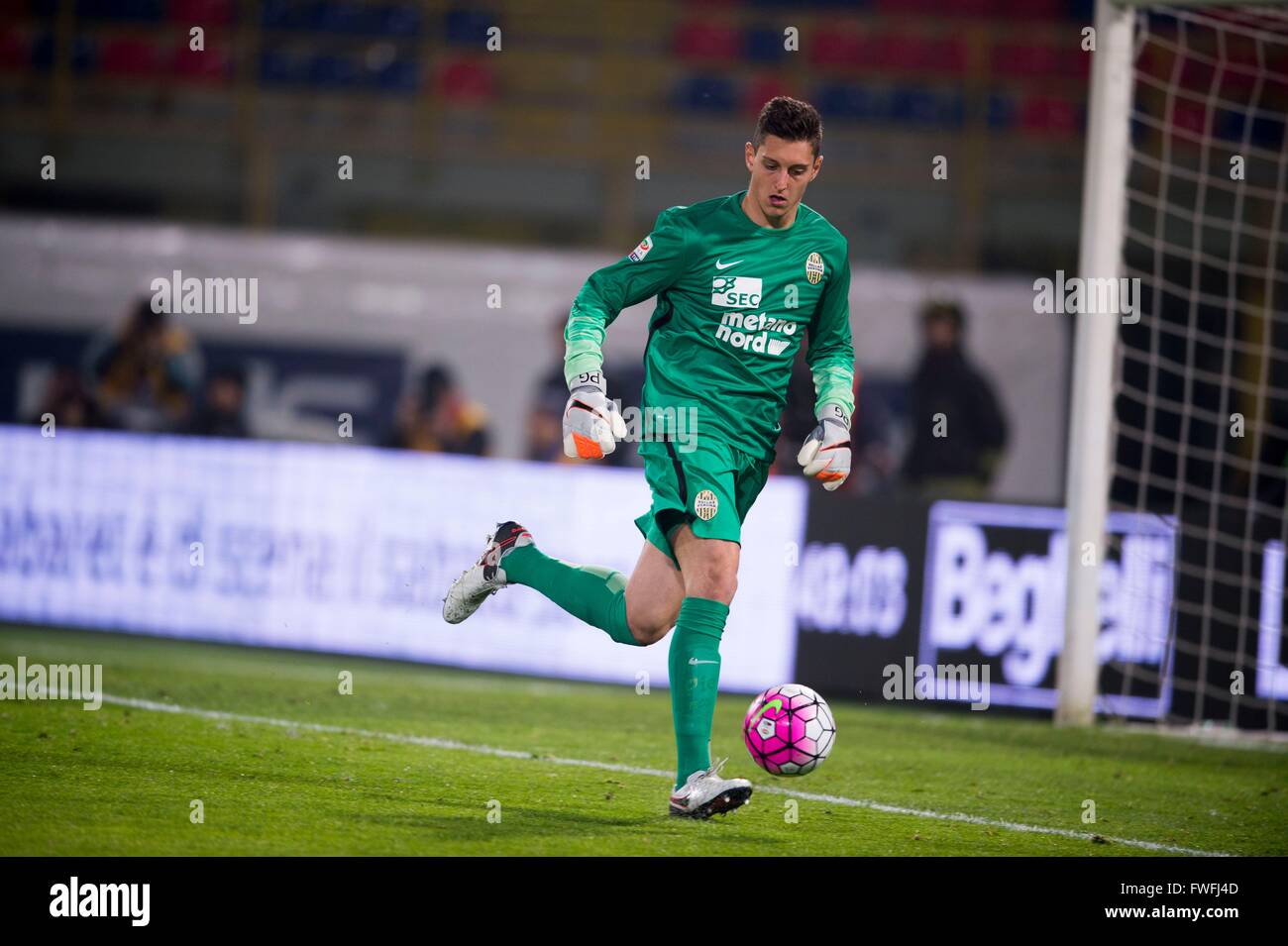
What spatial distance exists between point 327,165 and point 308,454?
28.0 ft

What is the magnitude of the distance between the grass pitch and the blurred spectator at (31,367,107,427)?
342cm

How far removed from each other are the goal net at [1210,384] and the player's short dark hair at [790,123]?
139 inches

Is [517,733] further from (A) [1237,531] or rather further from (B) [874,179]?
(B) [874,179]

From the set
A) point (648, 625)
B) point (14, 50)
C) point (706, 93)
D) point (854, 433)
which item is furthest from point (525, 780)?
point (14, 50)

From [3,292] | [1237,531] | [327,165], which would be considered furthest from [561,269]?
[1237,531]

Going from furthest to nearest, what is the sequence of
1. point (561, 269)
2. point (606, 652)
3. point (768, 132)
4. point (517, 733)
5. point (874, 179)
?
1. point (874, 179)
2. point (561, 269)
3. point (606, 652)
4. point (517, 733)
5. point (768, 132)

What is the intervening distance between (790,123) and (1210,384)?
1031 centimetres

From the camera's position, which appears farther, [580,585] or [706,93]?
[706,93]

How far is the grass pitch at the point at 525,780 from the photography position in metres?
4.76

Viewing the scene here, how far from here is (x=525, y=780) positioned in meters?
5.90

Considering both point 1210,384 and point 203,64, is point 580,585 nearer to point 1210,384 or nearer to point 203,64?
point 1210,384

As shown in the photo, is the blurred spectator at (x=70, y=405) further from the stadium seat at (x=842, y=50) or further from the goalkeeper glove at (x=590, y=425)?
the stadium seat at (x=842, y=50)

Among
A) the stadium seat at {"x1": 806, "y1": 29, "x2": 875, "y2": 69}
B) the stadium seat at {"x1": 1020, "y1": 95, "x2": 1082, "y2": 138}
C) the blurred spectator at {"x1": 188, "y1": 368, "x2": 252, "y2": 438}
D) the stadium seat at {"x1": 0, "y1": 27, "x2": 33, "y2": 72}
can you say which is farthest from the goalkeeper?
the stadium seat at {"x1": 0, "y1": 27, "x2": 33, "y2": 72}

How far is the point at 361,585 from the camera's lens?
10.4 metres
